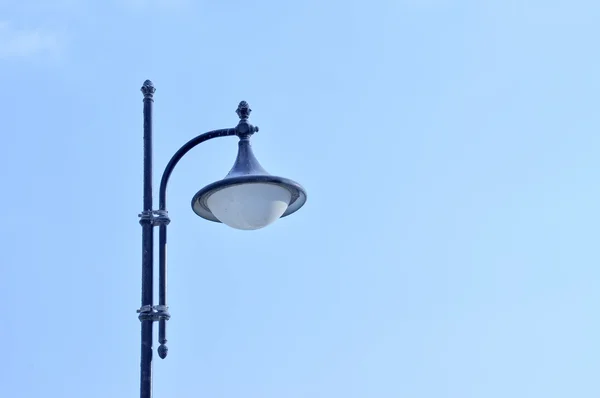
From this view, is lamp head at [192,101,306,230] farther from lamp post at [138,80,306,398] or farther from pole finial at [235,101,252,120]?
pole finial at [235,101,252,120]

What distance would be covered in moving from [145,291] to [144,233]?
444mm

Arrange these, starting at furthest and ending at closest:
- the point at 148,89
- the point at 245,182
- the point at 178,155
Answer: the point at 148,89 < the point at 178,155 < the point at 245,182

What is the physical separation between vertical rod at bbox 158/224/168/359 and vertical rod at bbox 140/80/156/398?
8 cm

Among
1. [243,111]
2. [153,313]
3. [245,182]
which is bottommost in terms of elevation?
[153,313]

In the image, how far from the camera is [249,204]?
26.3 feet

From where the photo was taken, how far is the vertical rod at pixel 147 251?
7359 millimetres

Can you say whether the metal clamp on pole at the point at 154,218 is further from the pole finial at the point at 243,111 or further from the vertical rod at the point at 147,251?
the pole finial at the point at 243,111

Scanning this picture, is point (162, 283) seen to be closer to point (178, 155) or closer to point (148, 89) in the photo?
point (178, 155)

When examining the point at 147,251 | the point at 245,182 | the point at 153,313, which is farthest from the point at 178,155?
the point at 153,313

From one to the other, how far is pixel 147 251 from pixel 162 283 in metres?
0.26

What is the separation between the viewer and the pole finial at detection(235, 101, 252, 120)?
8.41 metres

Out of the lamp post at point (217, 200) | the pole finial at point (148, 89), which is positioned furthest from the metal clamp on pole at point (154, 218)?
the pole finial at point (148, 89)

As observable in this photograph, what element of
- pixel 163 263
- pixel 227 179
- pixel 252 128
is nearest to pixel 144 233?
pixel 163 263

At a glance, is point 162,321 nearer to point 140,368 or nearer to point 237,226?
point 140,368
